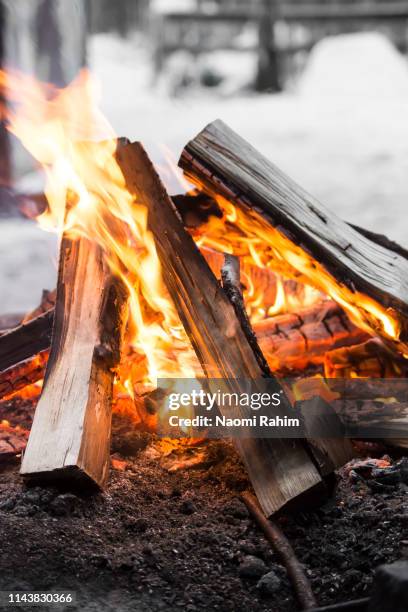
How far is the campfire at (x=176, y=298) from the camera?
2.07 meters

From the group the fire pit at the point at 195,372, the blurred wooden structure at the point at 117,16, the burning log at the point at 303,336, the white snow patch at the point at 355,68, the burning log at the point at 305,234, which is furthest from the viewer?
the blurred wooden structure at the point at 117,16

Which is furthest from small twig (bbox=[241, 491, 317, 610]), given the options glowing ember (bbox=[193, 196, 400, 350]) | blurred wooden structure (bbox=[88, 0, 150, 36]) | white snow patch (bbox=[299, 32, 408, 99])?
blurred wooden structure (bbox=[88, 0, 150, 36])

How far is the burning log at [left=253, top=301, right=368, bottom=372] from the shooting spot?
2.83 meters

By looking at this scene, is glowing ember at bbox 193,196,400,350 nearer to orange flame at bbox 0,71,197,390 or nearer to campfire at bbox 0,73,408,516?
campfire at bbox 0,73,408,516

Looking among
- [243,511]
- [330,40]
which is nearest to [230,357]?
[243,511]

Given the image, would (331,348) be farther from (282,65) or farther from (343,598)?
(282,65)

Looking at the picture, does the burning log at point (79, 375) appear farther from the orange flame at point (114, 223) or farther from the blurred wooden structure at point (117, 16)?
the blurred wooden structure at point (117, 16)

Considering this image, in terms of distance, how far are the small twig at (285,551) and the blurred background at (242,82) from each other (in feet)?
9.02

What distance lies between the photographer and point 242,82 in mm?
10406

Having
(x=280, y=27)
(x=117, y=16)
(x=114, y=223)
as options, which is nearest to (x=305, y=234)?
(x=114, y=223)

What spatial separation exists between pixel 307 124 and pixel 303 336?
6206 mm

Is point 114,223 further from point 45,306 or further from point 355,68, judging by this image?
point 355,68

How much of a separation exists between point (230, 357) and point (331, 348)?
0.88m


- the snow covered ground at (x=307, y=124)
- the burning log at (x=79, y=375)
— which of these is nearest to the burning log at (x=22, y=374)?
the burning log at (x=79, y=375)
